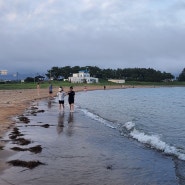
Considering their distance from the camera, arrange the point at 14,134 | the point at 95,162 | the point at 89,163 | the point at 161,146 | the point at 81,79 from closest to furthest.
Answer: the point at 89,163, the point at 95,162, the point at 161,146, the point at 14,134, the point at 81,79

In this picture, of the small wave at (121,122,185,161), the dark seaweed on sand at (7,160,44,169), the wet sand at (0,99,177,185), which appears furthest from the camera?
the small wave at (121,122,185,161)

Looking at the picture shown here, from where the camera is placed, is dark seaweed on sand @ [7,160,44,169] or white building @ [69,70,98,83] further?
white building @ [69,70,98,83]

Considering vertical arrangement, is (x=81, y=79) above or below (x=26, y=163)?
above

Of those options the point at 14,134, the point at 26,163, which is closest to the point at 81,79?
the point at 14,134

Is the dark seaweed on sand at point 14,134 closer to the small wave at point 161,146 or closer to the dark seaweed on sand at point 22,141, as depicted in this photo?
the dark seaweed on sand at point 22,141

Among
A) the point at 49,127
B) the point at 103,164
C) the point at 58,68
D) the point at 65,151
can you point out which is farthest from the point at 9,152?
the point at 58,68

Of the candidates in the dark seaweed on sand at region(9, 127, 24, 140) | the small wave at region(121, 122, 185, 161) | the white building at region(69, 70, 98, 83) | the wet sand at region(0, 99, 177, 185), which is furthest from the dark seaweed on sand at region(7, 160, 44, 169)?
the white building at region(69, 70, 98, 83)

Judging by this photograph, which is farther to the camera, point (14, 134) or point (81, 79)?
point (81, 79)

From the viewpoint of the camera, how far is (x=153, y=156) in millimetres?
12469

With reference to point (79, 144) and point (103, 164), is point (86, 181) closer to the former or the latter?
point (103, 164)

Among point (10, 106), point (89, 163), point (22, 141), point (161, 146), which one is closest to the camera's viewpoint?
point (89, 163)

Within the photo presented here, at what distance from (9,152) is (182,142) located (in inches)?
315

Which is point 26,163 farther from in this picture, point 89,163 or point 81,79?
point 81,79

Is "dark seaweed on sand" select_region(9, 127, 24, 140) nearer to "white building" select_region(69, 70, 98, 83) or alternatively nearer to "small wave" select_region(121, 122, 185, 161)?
"small wave" select_region(121, 122, 185, 161)
